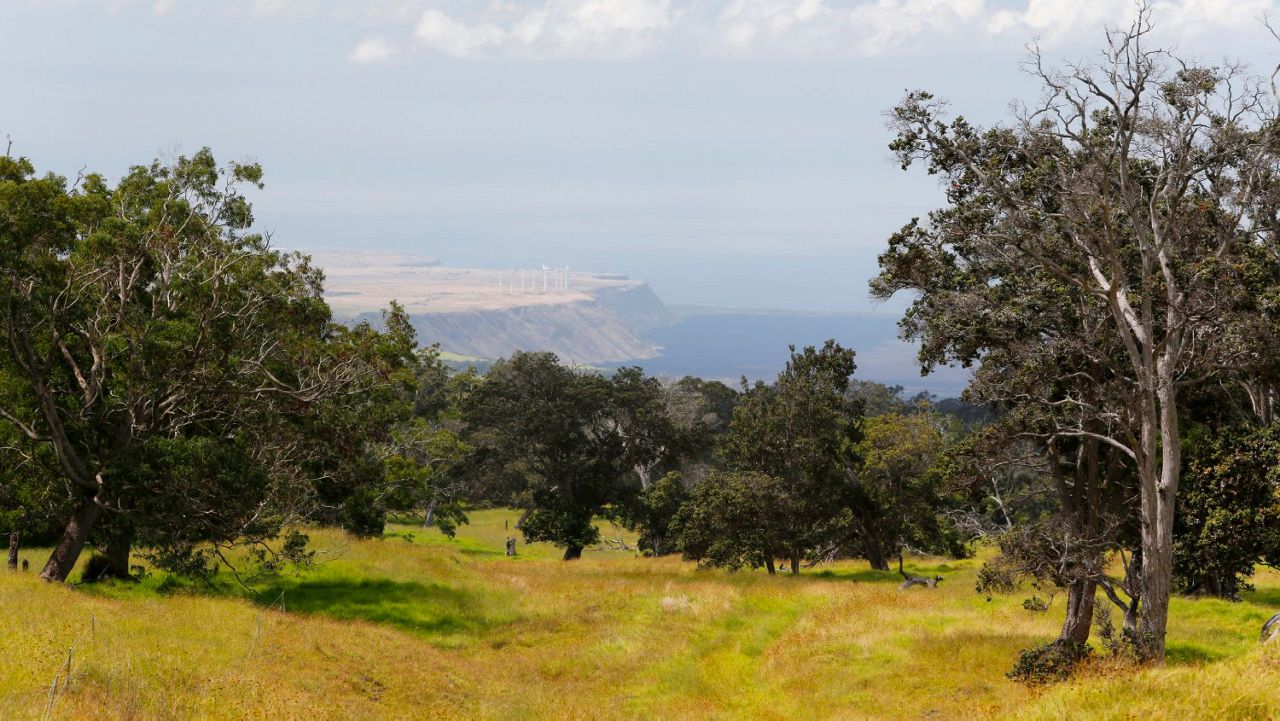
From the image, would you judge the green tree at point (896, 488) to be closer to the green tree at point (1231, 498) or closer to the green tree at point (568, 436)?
the green tree at point (568, 436)

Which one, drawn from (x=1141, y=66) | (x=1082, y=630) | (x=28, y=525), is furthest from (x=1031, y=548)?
(x=28, y=525)

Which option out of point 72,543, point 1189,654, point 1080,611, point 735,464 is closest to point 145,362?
point 72,543

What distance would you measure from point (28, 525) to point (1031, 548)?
92.0 feet

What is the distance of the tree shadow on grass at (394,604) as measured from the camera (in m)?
31.6

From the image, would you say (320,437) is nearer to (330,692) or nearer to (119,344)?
(119,344)

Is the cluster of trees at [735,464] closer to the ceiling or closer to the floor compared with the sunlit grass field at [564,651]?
closer to the ceiling

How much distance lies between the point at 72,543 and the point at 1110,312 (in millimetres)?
29533

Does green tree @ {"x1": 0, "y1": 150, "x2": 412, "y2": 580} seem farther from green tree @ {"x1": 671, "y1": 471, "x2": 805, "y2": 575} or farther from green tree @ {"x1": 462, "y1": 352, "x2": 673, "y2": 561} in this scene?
green tree @ {"x1": 462, "y1": 352, "x2": 673, "y2": 561}

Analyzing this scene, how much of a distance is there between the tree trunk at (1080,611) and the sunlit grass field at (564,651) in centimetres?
208

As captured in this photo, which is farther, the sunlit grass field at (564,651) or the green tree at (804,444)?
the green tree at (804,444)

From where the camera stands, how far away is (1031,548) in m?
21.9

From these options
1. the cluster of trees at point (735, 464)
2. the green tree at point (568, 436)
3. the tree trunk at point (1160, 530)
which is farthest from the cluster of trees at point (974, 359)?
the green tree at point (568, 436)

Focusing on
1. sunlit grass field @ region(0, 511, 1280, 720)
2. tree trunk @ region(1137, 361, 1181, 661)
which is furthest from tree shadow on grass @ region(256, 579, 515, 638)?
tree trunk @ region(1137, 361, 1181, 661)

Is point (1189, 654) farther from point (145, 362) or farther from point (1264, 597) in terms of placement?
point (145, 362)
